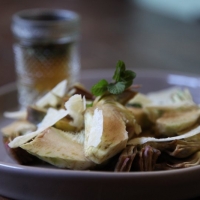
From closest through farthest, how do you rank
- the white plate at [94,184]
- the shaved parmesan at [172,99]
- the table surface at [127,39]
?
1. the white plate at [94,184]
2. the shaved parmesan at [172,99]
3. the table surface at [127,39]

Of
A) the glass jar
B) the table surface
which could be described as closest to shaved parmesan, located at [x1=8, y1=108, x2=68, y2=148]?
the glass jar

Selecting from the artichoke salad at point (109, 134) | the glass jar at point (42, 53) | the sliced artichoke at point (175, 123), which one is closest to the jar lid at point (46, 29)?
the glass jar at point (42, 53)

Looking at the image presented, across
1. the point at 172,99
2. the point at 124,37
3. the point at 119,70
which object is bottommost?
the point at 124,37

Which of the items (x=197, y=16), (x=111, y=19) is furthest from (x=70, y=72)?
(x=197, y=16)

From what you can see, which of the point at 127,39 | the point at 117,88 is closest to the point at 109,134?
the point at 117,88

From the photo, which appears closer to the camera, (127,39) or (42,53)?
(42,53)

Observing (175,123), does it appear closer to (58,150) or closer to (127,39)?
(58,150)

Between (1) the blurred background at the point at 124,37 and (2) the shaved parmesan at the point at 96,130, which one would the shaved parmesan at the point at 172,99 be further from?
(1) the blurred background at the point at 124,37
